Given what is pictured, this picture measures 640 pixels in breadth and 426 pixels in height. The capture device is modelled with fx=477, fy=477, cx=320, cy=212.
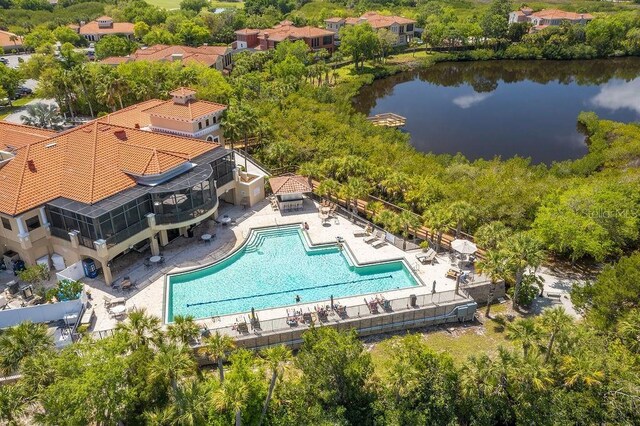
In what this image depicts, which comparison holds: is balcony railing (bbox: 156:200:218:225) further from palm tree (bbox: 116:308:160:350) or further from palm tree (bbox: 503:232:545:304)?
palm tree (bbox: 503:232:545:304)

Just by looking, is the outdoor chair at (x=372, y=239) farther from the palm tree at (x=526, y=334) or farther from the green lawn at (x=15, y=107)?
the green lawn at (x=15, y=107)

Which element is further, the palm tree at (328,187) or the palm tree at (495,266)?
the palm tree at (328,187)

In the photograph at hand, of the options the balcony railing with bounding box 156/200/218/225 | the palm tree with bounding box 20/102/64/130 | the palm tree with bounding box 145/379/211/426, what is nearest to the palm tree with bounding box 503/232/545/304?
the palm tree with bounding box 145/379/211/426

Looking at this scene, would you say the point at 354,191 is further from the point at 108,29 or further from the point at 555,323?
the point at 108,29

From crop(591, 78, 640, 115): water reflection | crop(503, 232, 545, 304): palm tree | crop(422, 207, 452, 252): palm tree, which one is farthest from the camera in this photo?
crop(591, 78, 640, 115): water reflection

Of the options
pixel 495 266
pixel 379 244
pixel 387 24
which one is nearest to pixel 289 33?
pixel 387 24

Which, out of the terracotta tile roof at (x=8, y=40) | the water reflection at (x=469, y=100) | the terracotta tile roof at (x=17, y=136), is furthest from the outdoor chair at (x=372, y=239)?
the terracotta tile roof at (x=8, y=40)
